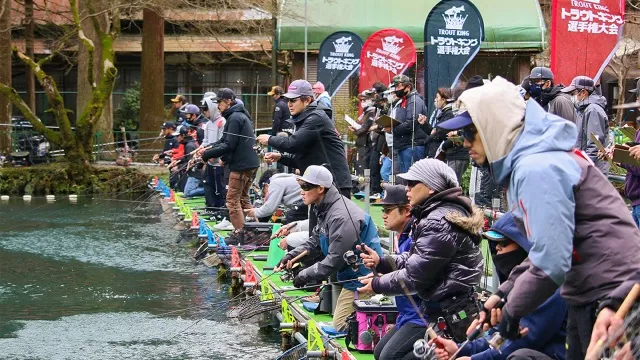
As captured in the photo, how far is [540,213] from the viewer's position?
12.6 ft

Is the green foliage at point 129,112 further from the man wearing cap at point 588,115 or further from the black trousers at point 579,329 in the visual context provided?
the black trousers at point 579,329

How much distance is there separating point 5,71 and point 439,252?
997 inches

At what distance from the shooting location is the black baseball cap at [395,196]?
6.98 meters

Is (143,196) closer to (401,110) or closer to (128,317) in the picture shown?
(401,110)

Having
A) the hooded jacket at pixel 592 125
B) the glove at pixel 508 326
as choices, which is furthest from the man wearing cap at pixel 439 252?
the hooded jacket at pixel 592 125

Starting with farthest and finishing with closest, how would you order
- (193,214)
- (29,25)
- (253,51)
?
(253,51), (29,25), (193,214)

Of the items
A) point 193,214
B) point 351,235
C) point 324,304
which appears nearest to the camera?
point 351,235

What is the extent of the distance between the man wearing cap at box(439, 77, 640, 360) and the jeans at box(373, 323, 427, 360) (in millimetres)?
2052

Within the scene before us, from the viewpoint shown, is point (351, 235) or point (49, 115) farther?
point (49, 115)

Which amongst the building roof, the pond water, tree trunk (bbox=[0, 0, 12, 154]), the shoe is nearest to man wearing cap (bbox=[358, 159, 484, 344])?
the pond water

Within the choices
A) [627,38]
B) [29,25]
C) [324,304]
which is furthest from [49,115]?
[324,304]

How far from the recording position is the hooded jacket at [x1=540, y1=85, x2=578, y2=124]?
32.6 feet

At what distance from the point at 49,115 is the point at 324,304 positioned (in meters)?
30.1

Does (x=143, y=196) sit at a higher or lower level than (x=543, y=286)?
lower
